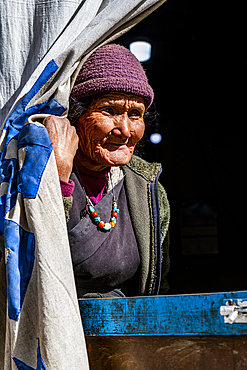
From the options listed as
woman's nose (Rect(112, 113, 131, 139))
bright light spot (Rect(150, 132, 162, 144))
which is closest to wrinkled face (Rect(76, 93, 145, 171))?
woman's nose (Rect(112, 113, 131, 139))

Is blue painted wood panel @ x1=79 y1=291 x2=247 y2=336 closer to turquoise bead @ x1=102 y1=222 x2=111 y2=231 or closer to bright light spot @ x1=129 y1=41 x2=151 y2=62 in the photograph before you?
turquoise bead @ x1=102 y1=222 x2=111 y2=231

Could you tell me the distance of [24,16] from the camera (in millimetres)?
1500

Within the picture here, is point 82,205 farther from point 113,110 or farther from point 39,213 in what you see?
→ point 39,213

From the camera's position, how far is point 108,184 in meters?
1.70

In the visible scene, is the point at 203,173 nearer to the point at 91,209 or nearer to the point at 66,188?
the point at 91,209

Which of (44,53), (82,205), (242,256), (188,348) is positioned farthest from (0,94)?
(242,256)

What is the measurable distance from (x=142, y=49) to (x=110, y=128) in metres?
1.72

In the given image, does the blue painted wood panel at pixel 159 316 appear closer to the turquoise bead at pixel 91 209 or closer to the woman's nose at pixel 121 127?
the turquoise bead at pixel 91 209

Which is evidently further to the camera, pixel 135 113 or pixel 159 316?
pixel 135 113

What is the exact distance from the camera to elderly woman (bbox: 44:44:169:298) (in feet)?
4.74

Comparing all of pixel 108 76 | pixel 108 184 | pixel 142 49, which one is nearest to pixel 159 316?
pixel 108 184

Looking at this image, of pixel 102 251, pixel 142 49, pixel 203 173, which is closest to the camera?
pixel 102 251

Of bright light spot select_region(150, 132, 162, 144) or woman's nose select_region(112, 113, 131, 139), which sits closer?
woman's nose select_region(112, 113, 131, 139)

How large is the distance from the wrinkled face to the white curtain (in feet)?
0.52
